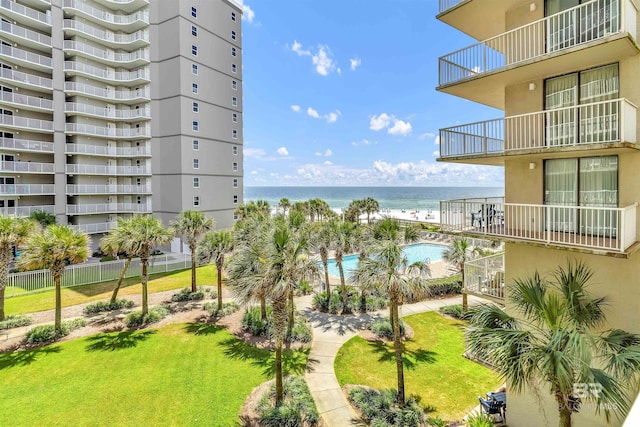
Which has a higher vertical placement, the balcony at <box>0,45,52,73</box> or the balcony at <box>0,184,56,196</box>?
the balcony at <box>0,45,52,73</box>

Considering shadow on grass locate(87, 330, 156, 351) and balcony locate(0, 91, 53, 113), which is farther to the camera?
balcony locate(0, 91, 53, 113)

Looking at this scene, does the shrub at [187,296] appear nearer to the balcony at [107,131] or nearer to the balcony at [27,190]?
the balcony at [27,190]

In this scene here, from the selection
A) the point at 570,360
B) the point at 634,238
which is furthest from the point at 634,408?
the point at 634,238

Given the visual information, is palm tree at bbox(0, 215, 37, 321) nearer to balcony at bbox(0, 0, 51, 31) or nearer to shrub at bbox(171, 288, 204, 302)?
shrub at bbox(171, 288, 204, 302)

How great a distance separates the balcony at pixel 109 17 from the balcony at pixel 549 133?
1526 inches

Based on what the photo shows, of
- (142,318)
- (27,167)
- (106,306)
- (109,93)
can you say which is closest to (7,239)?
(106,306)

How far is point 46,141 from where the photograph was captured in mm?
31172

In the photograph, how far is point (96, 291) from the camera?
74.1 ft

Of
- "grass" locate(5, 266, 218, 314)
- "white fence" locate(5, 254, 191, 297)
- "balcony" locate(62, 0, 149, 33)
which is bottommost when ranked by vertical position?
"grass" locate(5, 266, 218, 314)

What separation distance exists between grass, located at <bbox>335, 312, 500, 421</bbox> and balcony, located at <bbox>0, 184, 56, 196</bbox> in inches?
1294

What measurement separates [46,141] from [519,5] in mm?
40435

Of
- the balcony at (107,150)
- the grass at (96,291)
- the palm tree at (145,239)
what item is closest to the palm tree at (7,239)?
the grass at (96,291)

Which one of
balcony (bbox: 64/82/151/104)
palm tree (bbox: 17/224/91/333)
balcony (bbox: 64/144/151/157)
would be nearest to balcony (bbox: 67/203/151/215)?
balcony (bbox: 64/144/151/157)

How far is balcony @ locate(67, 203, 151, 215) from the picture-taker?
31.6 meters
